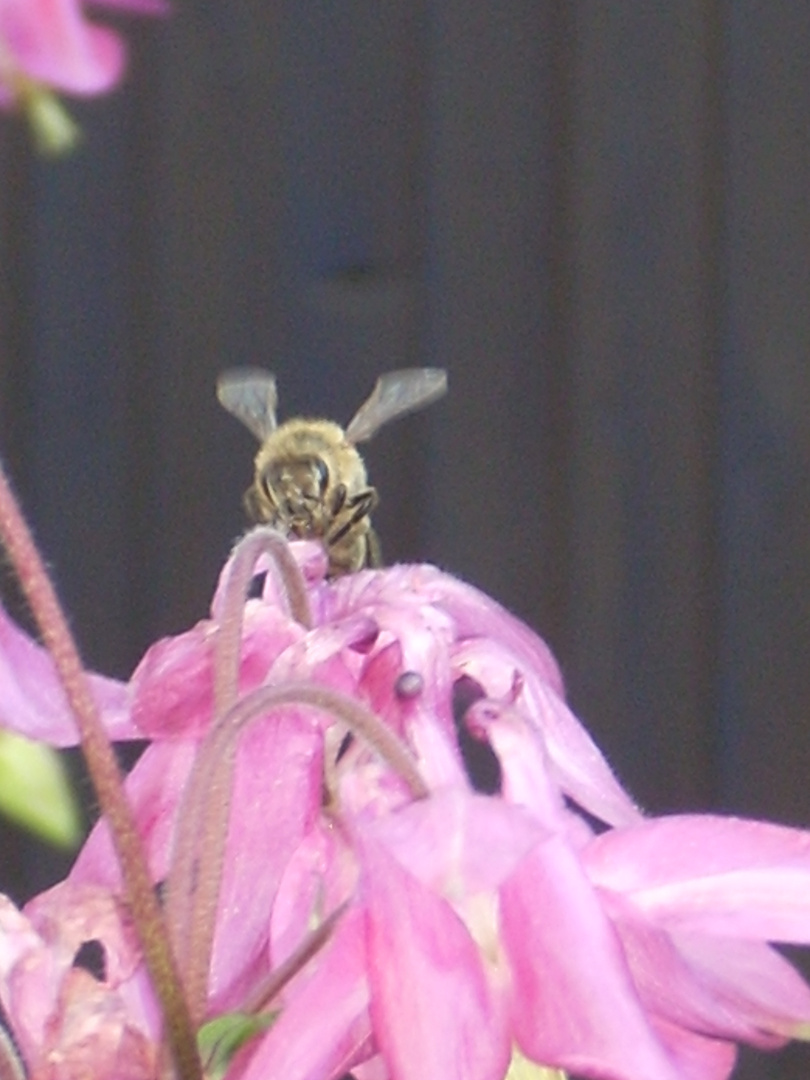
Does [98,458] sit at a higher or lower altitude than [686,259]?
lower

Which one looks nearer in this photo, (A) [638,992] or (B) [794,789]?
(A) [638,992]

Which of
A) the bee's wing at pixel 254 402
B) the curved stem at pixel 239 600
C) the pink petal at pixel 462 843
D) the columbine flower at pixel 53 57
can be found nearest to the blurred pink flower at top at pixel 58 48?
the columbine flower at pixel 53 57

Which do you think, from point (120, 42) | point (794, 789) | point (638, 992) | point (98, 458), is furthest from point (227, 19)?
point (638, 992)

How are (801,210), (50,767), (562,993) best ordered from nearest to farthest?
(562,993) < (50,767) < (801,210)

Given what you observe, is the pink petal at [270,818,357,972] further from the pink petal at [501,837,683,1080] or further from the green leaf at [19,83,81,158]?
the green leaf at [19,83,81,158]

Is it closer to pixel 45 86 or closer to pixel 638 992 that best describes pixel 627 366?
pixel 45 86

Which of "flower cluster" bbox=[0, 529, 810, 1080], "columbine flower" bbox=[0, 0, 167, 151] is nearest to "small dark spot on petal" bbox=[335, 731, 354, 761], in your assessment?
"flower cluster" bbox=[0, 529, 810, 1080]

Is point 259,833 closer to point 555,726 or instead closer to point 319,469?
point 555,726
